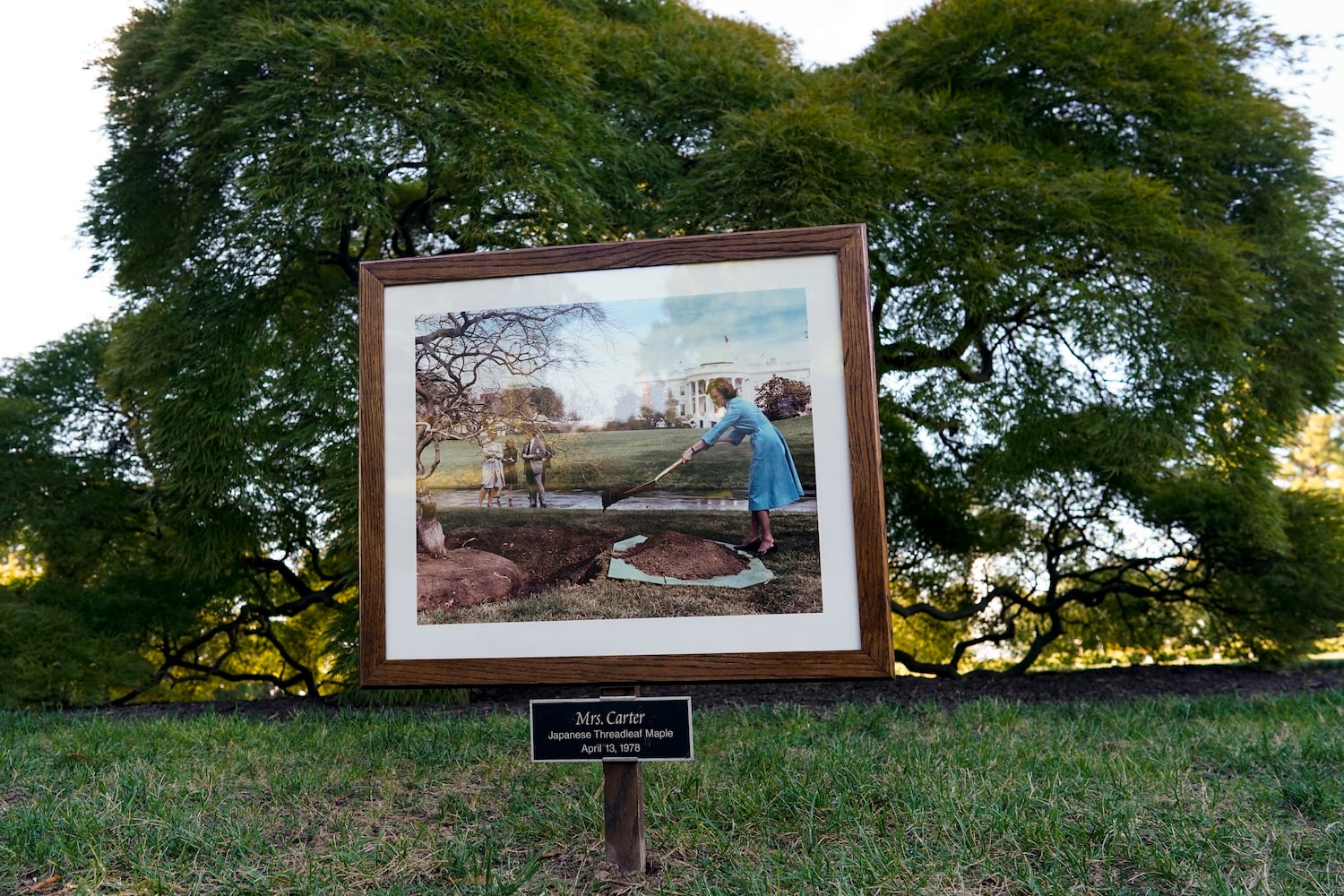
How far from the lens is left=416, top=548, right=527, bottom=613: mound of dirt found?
10.3 ft

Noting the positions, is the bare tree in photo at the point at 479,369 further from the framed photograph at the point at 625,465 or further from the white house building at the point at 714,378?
the white house building at the point at 714,378

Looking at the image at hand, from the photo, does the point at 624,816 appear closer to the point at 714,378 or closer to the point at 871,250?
the point at 714,378

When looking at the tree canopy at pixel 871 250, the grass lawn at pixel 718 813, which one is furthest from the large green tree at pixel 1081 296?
the grass lawn at pixel 718 813

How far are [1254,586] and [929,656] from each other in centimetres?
278

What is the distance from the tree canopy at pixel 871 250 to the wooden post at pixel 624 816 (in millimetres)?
3741

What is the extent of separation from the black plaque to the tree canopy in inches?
142

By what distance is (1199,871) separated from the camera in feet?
9.27

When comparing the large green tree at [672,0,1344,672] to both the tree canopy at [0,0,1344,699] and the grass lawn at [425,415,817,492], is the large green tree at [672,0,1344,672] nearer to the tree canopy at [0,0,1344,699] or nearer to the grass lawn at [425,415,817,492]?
the tree canopy at [0,0,1344,699]

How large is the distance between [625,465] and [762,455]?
0.46 metres

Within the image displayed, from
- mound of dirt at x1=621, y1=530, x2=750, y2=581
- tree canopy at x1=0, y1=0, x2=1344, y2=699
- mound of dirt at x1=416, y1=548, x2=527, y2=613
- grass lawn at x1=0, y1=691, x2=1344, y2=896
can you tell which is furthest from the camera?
tree canopy at x1=0, y1=0, x2=1344, y2=699

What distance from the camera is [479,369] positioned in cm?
327

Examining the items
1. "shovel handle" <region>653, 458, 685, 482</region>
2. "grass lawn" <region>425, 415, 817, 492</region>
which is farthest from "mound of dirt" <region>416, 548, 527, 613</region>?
"shovel handle" <region>653, 458, 685, 482</region>

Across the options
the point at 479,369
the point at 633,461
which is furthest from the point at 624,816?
the point at 479,369

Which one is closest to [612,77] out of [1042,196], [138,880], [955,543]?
[1042,196]
